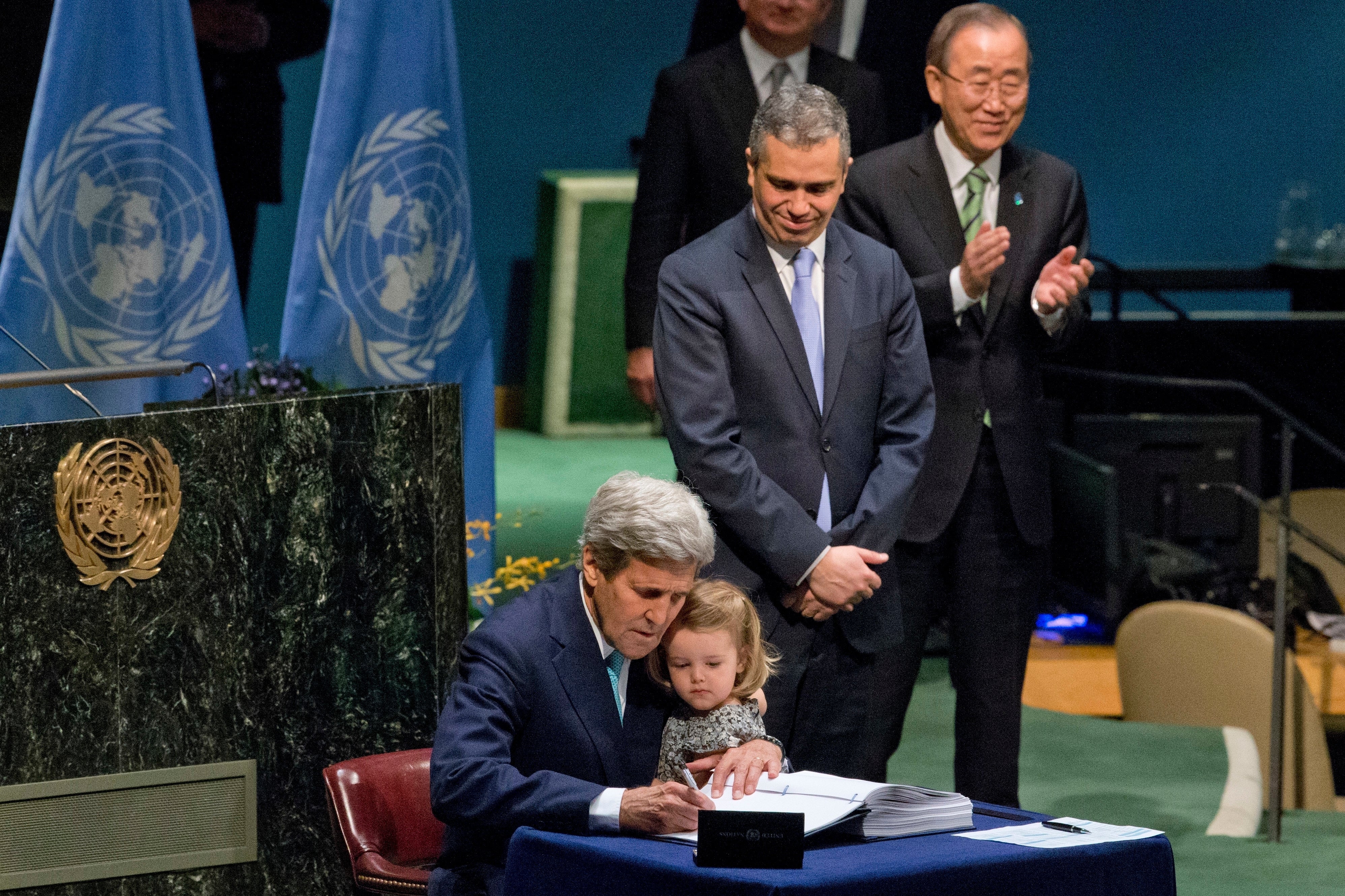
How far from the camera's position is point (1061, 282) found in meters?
3.13

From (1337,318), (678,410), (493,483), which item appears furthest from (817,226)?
(1337,318)

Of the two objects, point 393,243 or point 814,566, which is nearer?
point 814,566

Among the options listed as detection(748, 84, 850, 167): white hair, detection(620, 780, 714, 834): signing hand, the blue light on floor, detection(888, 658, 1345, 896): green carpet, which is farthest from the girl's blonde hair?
the blue light on floor

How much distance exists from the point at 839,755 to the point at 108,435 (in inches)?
51.7

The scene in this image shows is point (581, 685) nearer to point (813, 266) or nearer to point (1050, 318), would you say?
point (813, 266)

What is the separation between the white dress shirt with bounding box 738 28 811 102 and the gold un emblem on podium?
5.28ft

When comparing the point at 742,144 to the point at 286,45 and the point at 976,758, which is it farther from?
the point at 286,45

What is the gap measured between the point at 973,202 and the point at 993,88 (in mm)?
225

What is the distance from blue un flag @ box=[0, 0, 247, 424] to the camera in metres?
3.94

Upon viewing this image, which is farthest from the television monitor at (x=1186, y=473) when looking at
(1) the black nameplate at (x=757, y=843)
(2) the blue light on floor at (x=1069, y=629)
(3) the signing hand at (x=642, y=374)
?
(1) the black nameplate at (x=757, y=843)

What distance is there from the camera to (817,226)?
9.13ft

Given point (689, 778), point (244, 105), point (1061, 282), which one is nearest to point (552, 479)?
point (244, 105)

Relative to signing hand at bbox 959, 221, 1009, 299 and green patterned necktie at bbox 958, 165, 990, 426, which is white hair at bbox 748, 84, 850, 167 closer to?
signing hand at bbox 959, 221, 1009, 299

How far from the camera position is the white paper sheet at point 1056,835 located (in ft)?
6.12
